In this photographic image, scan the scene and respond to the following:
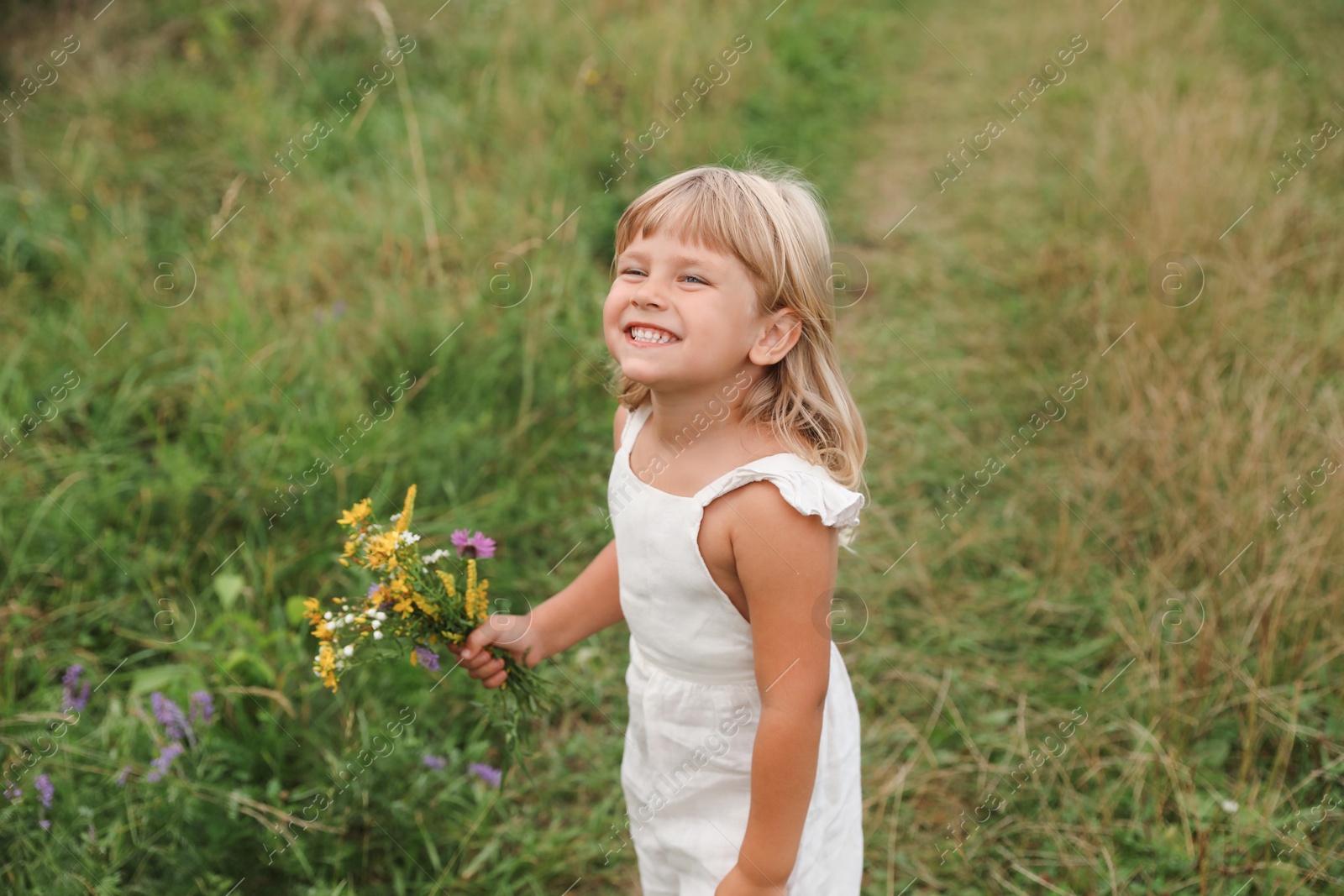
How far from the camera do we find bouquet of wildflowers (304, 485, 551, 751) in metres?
1.51

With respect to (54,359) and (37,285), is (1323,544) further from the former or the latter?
(37,285)

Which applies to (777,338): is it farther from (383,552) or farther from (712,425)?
Result: (383,552)

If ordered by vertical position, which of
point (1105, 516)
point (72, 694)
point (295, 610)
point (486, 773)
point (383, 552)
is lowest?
point (1105, 516)

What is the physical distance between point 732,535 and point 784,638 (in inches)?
6.2

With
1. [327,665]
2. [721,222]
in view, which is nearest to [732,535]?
[721,222]

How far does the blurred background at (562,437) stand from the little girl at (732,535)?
32.9 inches

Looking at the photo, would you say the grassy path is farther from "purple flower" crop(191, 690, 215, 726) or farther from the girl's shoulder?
"purple flower" crop(191, 690, 215, 726)

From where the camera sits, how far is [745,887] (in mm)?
1408

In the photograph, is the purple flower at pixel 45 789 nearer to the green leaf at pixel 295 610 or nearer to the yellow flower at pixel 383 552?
the green leaf at pixel 295 610

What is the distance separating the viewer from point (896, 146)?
19.2ft

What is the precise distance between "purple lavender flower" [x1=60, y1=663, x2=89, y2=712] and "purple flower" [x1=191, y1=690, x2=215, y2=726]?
264 mm

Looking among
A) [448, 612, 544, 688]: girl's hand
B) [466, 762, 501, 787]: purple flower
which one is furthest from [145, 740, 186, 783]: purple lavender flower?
[448, 612, 544, 688]: girl's hand

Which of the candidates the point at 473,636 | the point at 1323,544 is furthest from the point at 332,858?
the point at 1323,544

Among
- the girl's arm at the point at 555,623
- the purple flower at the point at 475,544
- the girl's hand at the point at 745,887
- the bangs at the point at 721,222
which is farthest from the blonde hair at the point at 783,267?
the girl's hand at the point at 745,887
